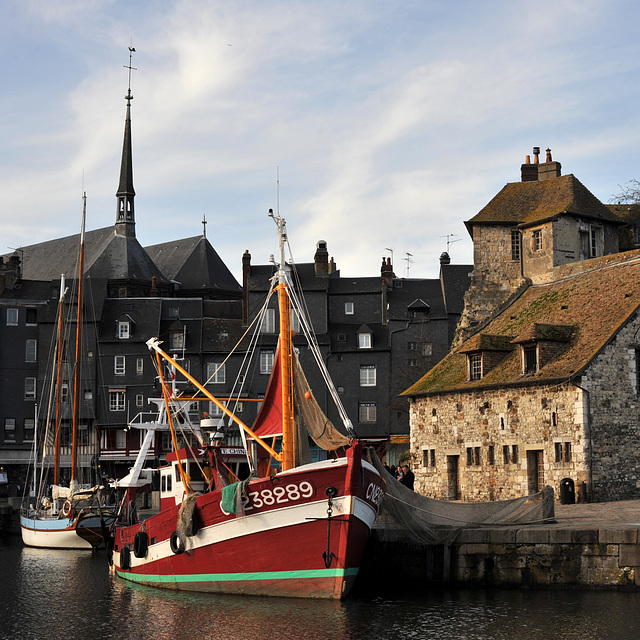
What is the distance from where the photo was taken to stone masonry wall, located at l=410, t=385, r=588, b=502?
3212 centimetres

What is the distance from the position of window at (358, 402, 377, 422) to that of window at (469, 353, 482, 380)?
23137 millimetres

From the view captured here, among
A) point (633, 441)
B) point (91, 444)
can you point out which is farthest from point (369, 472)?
point (91, 444)

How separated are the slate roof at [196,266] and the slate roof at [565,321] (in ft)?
146

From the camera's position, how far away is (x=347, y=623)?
20.0 meters

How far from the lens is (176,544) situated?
24547 millimetres

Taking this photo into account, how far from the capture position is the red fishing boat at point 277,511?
21672 millimetres

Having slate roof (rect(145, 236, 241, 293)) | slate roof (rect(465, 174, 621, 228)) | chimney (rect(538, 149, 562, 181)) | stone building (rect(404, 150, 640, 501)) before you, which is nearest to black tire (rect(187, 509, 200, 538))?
stone building (rect(404, 150, 640, 501))

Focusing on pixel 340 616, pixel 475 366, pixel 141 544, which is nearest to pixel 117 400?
pixel 475 366

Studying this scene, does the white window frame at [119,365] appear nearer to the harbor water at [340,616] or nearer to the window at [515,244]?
the window at [515,244]

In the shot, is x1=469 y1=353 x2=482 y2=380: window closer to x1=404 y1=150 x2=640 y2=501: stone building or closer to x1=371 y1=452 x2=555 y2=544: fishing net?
x1=404 y1=150 x2=640 y2=501: stone building

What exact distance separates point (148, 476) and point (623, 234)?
25.1 m

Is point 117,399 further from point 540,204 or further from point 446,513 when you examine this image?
point 446,513

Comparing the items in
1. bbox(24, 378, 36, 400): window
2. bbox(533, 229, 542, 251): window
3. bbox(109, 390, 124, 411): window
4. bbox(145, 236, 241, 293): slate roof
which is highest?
bbox(145, 236, 241, 293): slate roof

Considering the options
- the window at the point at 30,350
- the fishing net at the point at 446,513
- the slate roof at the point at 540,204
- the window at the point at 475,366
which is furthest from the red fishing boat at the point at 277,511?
the window at the point at 30,350
